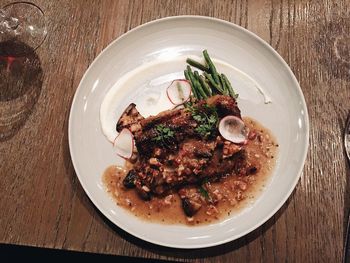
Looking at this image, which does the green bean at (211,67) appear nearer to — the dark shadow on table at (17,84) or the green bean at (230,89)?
the green bean at (230,89)

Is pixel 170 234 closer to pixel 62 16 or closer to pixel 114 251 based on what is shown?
pixel 114 251

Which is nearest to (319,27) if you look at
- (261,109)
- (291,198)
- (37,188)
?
(261,109)

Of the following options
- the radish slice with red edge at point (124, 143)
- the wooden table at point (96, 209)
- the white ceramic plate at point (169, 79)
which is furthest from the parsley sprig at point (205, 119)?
the wooden table at point (96, 209)

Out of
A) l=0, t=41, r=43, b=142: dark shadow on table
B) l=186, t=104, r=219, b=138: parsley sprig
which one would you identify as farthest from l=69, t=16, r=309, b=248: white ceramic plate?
l=0, t=41, r=43, b=142: dark shadow on table

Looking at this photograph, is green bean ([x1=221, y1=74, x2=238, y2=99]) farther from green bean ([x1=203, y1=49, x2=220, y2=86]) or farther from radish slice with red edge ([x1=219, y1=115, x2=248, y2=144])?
radish slice with red edge ([x1=219, y1=115, x2=248, y2=144])

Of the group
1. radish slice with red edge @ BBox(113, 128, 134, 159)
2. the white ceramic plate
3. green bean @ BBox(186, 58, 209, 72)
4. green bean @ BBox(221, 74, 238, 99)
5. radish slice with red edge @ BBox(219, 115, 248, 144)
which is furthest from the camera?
green bean @ BBox(186, 58, 209, 72)

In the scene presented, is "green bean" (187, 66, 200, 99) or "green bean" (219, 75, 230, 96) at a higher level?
"green bean" (219, 75, 230, 96)
